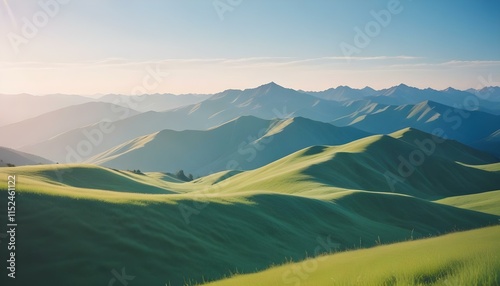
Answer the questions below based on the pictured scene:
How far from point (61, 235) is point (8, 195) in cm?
573

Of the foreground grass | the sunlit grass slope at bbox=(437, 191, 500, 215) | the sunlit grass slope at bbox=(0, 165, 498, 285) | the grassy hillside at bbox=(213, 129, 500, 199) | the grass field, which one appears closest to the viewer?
the foreground grass

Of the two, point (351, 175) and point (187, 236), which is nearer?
point (187, 236)

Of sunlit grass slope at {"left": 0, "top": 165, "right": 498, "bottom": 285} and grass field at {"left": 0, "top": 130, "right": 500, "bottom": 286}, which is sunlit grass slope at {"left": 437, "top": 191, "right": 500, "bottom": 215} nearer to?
grass field at {"left": 0, "top": 130, "right": 500, "bottom": 286}

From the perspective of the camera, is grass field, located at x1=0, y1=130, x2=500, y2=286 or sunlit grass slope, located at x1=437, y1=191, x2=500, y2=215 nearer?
grass field, located at x1=0, y1=130, x2=500, y2=286

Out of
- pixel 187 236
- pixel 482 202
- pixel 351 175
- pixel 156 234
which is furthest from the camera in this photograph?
pixel 351 175

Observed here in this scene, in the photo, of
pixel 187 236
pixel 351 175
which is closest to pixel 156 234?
pixel 187 236

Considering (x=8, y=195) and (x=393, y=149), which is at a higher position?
(x=393, y=149)

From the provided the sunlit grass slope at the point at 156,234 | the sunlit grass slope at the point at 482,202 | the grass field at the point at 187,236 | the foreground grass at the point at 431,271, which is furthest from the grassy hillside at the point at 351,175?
the foreground grass at the point at 431,271

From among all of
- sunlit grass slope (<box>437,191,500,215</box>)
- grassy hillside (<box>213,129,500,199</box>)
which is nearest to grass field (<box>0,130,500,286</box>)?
grassy hillside (<box>213,129,500,199</box>)

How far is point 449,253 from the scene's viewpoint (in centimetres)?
984

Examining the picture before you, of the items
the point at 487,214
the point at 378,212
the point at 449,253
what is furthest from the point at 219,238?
the point at 487,214

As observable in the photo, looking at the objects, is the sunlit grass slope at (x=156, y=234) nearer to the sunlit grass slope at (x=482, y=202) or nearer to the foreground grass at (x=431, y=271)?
the foreground grass at (x=431, y=271)

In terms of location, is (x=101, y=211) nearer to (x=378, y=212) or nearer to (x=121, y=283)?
(x=121, y=283)

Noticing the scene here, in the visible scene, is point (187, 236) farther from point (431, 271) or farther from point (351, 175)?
point (351, 175)
